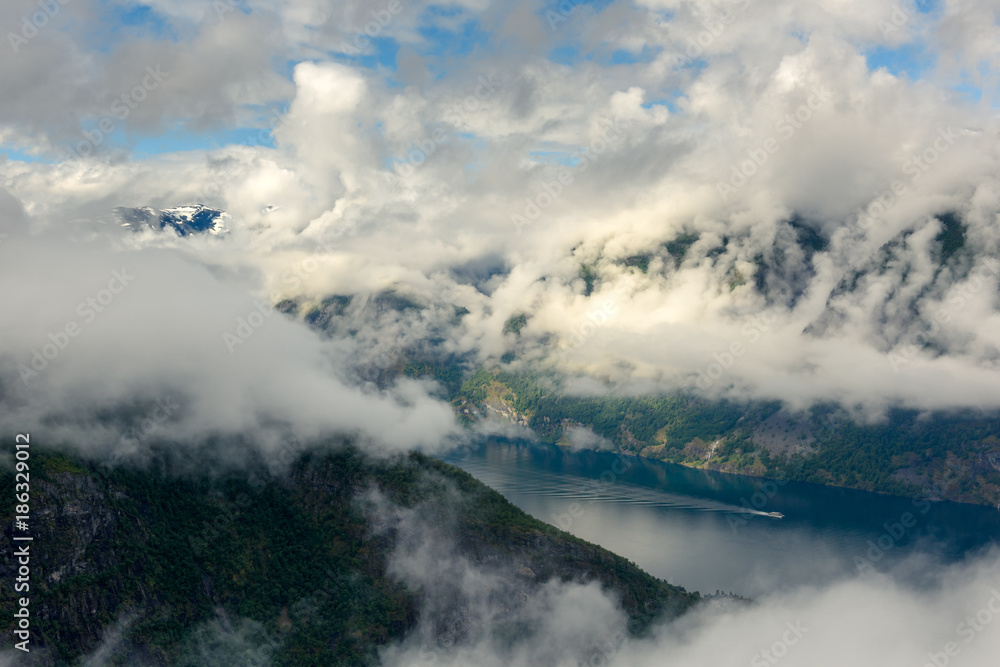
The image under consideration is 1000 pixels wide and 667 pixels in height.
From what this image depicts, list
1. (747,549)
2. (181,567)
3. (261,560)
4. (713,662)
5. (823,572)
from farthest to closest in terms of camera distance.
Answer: (747,549), (823,572), (713,662), (261,560), (181,567)

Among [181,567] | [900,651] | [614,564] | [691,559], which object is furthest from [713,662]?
[181,567]

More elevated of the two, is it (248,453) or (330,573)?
(248,453)

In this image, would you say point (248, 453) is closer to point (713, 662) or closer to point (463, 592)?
point (463, 592)

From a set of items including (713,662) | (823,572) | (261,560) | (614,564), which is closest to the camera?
(261,560)

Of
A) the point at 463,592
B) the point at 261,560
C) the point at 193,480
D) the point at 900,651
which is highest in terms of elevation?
the point at 193,480

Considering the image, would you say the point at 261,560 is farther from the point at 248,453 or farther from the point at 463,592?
the point at 463,592

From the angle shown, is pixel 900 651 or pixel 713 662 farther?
pixel 900 651
